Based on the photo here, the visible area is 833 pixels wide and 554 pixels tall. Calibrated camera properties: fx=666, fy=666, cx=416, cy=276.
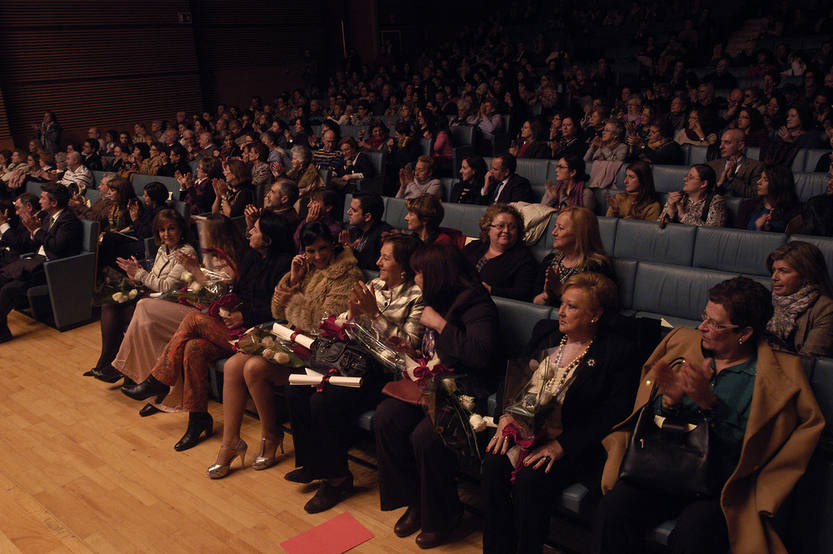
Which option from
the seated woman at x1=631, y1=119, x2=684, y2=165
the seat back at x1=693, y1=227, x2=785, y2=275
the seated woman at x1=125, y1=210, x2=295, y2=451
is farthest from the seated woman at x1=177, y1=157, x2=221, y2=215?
the seat back at x1=693, y1=227, x2=785, y2=275

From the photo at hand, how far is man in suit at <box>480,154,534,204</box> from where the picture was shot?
4516 millimetres

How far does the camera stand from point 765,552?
168cm

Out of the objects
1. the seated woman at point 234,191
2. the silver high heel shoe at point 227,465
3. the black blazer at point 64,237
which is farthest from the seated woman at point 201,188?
→ the silver high heel shoe at point 227,465

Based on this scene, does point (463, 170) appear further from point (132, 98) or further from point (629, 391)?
point (132, 98)

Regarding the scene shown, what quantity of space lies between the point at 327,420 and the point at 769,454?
1479 mm

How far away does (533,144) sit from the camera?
582 cm

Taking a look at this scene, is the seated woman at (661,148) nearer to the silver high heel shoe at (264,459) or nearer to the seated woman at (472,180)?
the seated woman at (472,180)

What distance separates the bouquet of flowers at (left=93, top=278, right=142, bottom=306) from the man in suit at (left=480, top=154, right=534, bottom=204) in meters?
2.36

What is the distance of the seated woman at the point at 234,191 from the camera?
512cm

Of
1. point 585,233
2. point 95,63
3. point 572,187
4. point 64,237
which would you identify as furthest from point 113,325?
point 95,63

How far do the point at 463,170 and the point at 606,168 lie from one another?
107 centimetres

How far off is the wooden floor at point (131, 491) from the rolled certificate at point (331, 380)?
1.62 ft

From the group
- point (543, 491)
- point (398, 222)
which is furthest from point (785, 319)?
point (398, 222)

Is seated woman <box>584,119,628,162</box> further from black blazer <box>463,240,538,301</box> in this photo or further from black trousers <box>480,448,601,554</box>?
black trousers <box>480,448,601,554</box>
